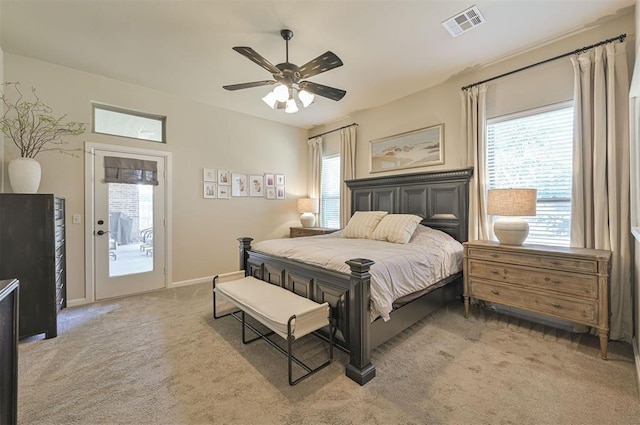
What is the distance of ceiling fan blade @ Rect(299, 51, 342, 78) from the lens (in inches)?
86.0

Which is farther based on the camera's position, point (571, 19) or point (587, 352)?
point (571, 19)

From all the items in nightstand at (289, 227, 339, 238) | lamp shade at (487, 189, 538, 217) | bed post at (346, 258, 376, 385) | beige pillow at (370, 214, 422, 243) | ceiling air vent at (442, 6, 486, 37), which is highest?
ceiling air vent at (442, 6, 486, 37)

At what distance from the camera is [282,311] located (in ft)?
6.46

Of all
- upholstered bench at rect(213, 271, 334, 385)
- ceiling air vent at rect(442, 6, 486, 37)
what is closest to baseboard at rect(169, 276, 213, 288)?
upholstered bench at rect(213, 271, 334, 385)

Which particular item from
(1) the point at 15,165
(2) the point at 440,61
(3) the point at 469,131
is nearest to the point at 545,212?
(3) the point at 469,131

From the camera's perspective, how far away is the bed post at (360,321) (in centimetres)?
185

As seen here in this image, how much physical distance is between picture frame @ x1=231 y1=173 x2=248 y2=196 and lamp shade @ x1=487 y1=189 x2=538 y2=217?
390 cm

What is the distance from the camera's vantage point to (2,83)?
2959 mm

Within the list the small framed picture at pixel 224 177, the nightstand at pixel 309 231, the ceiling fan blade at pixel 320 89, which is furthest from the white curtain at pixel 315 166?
the ceiling fan blade at pixel 320 89

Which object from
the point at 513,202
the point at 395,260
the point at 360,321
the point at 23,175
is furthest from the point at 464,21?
the point at 23,175

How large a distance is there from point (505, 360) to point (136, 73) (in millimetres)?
5129

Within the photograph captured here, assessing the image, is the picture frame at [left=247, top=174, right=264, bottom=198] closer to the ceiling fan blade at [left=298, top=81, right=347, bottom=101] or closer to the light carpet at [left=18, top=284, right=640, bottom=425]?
the ceiling fan blade at [left=298, top=81, right=347, bottom=101]

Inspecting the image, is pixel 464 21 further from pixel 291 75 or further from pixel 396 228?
pixel 396 228

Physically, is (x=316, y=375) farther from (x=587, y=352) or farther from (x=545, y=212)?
(x=545, y=212)
